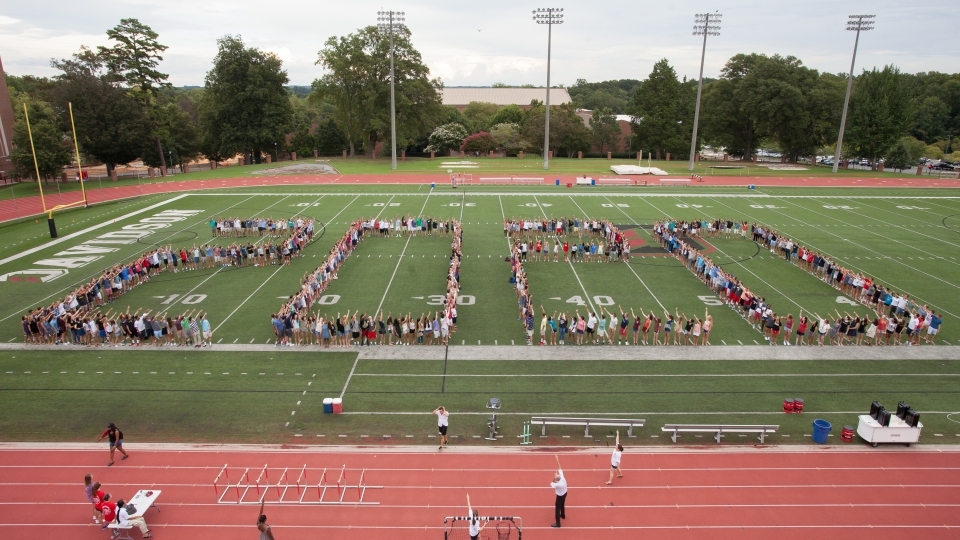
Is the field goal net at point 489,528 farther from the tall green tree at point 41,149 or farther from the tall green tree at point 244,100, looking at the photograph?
the tall green tree at point 244,100

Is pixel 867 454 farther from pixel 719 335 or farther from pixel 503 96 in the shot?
pixel 503 96

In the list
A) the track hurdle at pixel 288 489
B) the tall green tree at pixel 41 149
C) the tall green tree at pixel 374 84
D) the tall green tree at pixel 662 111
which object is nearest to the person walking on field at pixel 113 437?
the track hurdle at pixel 288 489

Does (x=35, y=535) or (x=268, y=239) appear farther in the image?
(x=268, y=239)

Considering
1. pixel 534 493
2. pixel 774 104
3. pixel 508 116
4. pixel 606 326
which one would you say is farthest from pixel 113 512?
pixel 508 116

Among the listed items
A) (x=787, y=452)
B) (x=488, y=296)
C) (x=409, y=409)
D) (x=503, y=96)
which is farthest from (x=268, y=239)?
(x=503, y=96)

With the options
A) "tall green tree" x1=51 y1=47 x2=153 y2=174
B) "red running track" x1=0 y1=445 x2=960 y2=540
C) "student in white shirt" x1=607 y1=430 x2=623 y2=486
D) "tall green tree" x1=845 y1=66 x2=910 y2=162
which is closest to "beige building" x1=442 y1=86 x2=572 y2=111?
"tall green tree" x1=845 y1=66 x2=910 y2=162

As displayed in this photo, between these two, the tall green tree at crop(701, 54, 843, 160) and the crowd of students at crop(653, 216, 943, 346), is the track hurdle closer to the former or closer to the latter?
the crowd of students at crop(653, 216, 943, 346)
